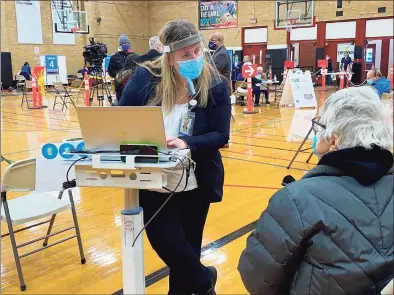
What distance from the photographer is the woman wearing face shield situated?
1.83 meters

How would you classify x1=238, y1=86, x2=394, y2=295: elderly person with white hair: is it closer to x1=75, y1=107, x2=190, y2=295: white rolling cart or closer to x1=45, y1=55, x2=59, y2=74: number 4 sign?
x1=75, y1=107, x2=190, y2=295: white rolling cart

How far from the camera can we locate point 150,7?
80.4 feet

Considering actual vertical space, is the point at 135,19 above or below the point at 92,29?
above

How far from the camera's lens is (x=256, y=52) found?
20.8 metres

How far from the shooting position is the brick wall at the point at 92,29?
19.0 metres

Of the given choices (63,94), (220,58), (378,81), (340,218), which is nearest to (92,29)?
(63,94)

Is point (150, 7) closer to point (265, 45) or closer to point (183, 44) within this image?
point (265, 45)

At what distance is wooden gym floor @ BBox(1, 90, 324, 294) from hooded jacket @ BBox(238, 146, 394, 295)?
140 cm

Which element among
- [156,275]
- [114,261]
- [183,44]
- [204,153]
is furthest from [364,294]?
[114,261]

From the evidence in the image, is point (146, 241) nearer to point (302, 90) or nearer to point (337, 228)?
point (337, 228)

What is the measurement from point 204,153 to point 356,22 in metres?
17.9

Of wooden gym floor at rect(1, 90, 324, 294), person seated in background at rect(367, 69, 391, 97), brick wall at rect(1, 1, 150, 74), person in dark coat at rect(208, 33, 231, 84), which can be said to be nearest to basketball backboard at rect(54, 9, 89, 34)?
brick wall at rect(1, 1, 150, 74)

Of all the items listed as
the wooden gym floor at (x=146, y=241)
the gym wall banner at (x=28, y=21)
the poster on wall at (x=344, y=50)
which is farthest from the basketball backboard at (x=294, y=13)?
the wooden gym floor at (x=146, y=241)

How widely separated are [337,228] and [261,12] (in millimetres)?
20231
